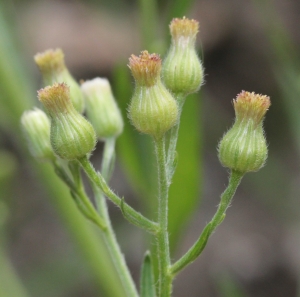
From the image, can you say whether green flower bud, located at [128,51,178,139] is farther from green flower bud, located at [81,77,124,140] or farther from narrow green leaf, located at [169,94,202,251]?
narrow green leaf, located at [169,94,202,251]

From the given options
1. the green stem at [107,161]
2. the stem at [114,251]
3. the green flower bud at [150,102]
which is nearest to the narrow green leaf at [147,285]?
the stem at [114,251]

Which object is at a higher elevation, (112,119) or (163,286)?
(112,119)

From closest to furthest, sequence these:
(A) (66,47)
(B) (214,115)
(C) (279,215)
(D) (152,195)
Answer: (D) (152,195) → (C) (279,215) → (B) (214,115) → (A) (66,47)

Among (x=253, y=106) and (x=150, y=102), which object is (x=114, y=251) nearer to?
(x=150, y=102)

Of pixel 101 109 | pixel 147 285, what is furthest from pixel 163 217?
pixel 101 109

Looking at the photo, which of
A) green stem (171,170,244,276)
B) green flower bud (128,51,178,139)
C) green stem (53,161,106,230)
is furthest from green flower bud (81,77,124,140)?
green stem (171,170,244,276)

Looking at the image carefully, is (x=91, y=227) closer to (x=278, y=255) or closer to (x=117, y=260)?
(x=117, y=260)

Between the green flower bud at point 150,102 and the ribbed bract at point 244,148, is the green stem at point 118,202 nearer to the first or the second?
the green flower bud at point 150,102

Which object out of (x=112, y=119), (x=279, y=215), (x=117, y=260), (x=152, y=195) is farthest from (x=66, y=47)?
(x=117, y=260)
